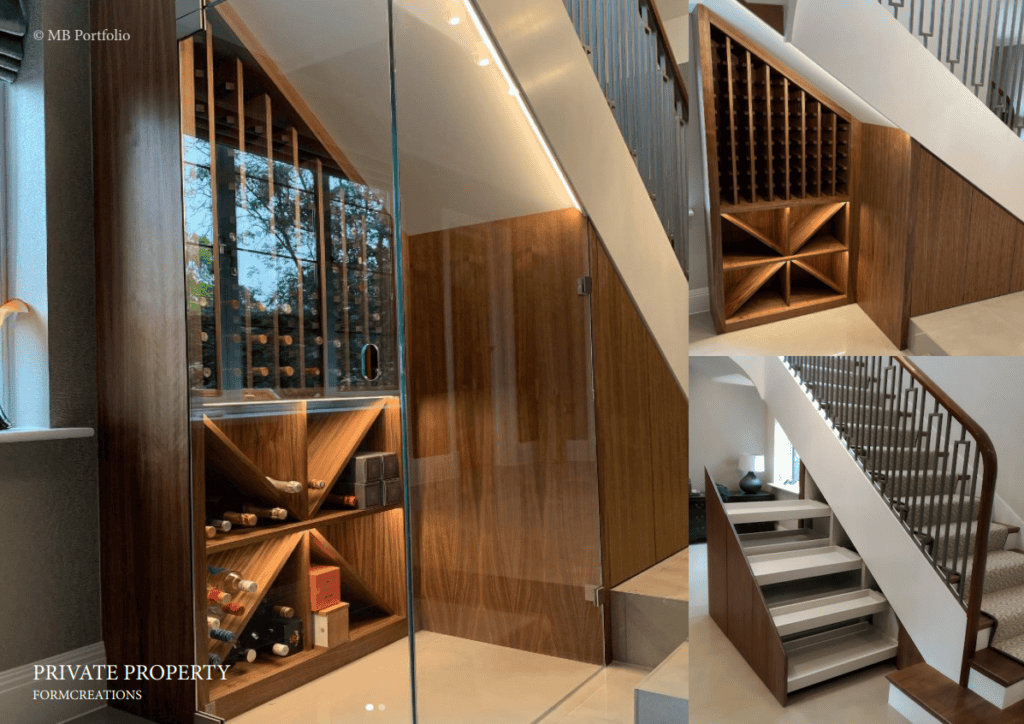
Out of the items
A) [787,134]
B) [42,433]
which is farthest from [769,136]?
[42,433]

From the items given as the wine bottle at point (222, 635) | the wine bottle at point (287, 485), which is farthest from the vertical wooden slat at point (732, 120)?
the wine bottle at point (222, 635)

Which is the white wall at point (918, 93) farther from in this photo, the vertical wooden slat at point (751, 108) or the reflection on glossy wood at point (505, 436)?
the reflection on glossy wood at point (505, 436)

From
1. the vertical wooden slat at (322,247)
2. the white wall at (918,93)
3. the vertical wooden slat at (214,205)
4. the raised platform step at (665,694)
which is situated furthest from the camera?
the vertical wooden slat at (214,205)

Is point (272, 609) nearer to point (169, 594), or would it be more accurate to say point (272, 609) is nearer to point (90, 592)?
point (169, 594)

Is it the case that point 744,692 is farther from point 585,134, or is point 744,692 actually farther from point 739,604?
point 585,134

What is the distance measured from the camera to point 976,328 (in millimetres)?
248

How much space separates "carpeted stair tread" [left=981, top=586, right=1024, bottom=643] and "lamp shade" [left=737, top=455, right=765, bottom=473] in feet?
0.31

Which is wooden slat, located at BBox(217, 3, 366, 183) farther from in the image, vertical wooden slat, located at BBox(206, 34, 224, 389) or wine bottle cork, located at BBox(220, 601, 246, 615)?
wine bottle cork, located at BBox(220, 601, 246, 615)

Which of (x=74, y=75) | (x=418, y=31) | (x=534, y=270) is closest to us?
(x=418, y=31)

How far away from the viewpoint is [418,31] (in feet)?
5.42

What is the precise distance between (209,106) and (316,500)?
3.59 feet

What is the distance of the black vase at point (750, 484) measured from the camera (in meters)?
0.32

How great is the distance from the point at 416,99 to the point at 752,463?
1538 millimetres

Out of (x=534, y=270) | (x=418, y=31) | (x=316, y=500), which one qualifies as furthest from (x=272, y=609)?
(x=418, y=31)
